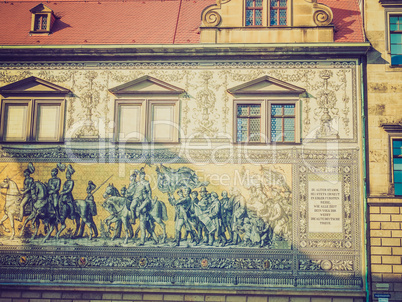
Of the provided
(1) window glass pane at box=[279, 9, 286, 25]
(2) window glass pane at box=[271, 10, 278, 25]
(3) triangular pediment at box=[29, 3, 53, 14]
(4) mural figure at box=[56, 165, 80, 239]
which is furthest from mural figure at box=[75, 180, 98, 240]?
(1) window glass pane at box=[279, 9, 286, 25]

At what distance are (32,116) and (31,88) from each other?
0.81 meters

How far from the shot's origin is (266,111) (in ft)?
49.5

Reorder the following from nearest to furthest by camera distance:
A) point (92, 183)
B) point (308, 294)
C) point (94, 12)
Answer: point (308, 294) < point (92, 183) < point (94, 12)

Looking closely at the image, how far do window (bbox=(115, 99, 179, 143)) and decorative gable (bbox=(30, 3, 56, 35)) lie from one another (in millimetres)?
3521

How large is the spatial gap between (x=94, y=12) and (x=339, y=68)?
7.63 meters

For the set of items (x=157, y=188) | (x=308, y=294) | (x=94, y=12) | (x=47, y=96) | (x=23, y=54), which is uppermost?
(x=94, y=12)

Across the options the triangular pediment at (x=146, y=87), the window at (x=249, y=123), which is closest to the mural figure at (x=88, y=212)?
the triangular pediment at (x=146, y=87)

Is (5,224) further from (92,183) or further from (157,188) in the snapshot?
(157,188)

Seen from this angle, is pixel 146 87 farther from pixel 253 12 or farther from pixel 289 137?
pixel 289 137

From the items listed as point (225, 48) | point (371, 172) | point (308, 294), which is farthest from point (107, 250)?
point (371, 172)

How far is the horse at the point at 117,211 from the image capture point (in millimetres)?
14898

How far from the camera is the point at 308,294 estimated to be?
46.7ft

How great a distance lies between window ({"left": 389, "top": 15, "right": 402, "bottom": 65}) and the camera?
15.4 m

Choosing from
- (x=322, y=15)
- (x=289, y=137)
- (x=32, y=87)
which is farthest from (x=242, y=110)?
(x=32, y=87)
